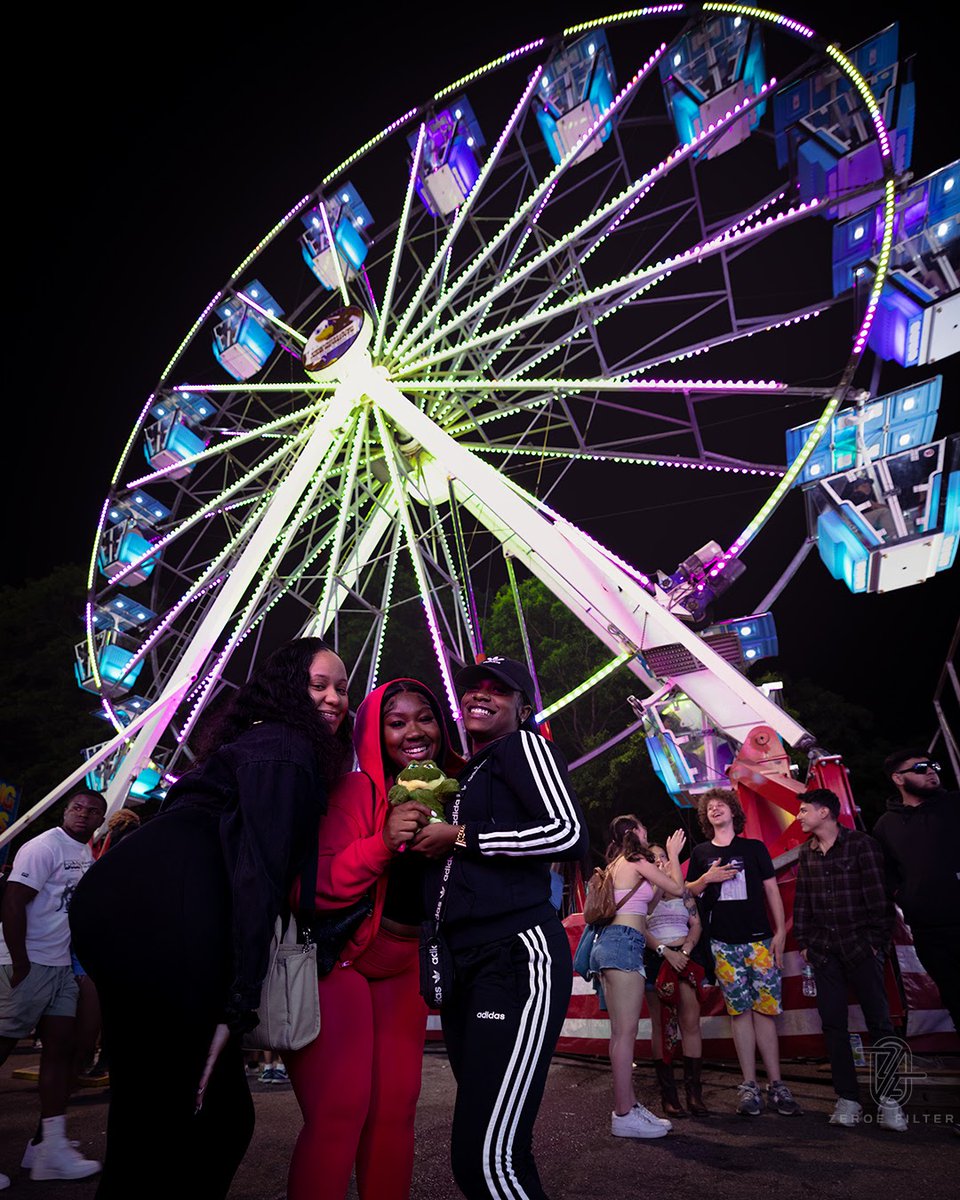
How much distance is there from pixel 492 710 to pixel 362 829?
0.57 m

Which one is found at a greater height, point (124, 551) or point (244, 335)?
point (244, 335)

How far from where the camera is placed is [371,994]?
2650 millimetres

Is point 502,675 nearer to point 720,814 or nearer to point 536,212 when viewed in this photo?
point 720,814

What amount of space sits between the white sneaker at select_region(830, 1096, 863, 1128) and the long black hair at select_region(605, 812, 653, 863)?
5.17ft

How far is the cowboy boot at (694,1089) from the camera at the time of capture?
510cm

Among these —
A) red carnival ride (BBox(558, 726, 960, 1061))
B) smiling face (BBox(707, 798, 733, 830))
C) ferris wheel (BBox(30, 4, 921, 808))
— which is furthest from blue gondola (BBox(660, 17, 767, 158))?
smiling face (BBox(707, 798, 733, 830))

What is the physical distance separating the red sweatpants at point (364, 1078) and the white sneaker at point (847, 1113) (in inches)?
122

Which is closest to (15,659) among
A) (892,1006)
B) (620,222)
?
(620,222)

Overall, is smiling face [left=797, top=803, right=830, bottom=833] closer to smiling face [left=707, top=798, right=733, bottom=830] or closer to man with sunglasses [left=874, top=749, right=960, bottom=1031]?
man with sunglasses [left=874, top=749, right=960, bottom=1031]

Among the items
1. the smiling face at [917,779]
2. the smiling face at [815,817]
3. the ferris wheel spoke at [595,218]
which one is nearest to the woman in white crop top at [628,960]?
the smiling face at [815,817]

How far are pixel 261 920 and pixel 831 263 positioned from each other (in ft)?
33.3

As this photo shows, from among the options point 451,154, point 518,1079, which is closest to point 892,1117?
point 518,1079

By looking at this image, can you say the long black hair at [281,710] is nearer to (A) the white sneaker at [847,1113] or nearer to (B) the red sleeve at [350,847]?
(B) the red sleeve at [350,847]

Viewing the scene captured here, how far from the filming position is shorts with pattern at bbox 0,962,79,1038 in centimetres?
457
